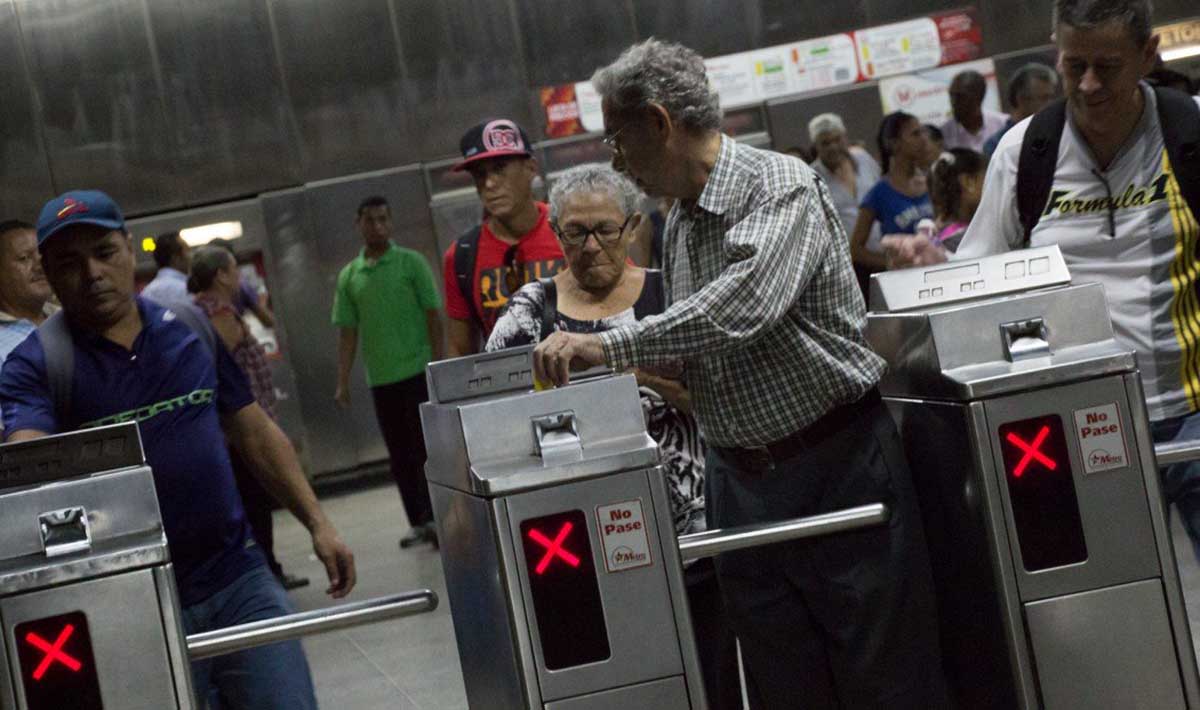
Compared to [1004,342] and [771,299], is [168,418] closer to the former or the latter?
[771,299]

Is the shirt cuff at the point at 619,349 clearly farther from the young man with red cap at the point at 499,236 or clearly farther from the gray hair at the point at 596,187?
the young man with red cap at the point at 499,236

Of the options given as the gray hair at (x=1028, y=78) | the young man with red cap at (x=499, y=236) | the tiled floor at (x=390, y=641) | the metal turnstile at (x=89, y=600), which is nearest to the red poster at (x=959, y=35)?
the gray hair at (x=1028, y=78)

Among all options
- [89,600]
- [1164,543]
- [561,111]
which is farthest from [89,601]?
[561,111]

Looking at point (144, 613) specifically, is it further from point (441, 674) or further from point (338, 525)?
point (338, 525)

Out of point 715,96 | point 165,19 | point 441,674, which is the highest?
point 165,19

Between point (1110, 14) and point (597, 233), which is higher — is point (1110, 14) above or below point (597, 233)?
above

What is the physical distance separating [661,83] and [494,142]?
6.12ft

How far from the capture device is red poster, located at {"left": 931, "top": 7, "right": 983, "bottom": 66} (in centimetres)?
1128

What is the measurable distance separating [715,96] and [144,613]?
1.38 m

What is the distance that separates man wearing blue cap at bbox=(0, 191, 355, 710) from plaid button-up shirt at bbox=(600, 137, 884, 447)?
101cm

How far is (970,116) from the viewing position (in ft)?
25.8

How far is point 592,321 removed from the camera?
3.46m

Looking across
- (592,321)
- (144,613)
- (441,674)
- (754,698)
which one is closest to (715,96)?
(592,321)

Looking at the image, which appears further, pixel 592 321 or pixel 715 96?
pixel 592 321
